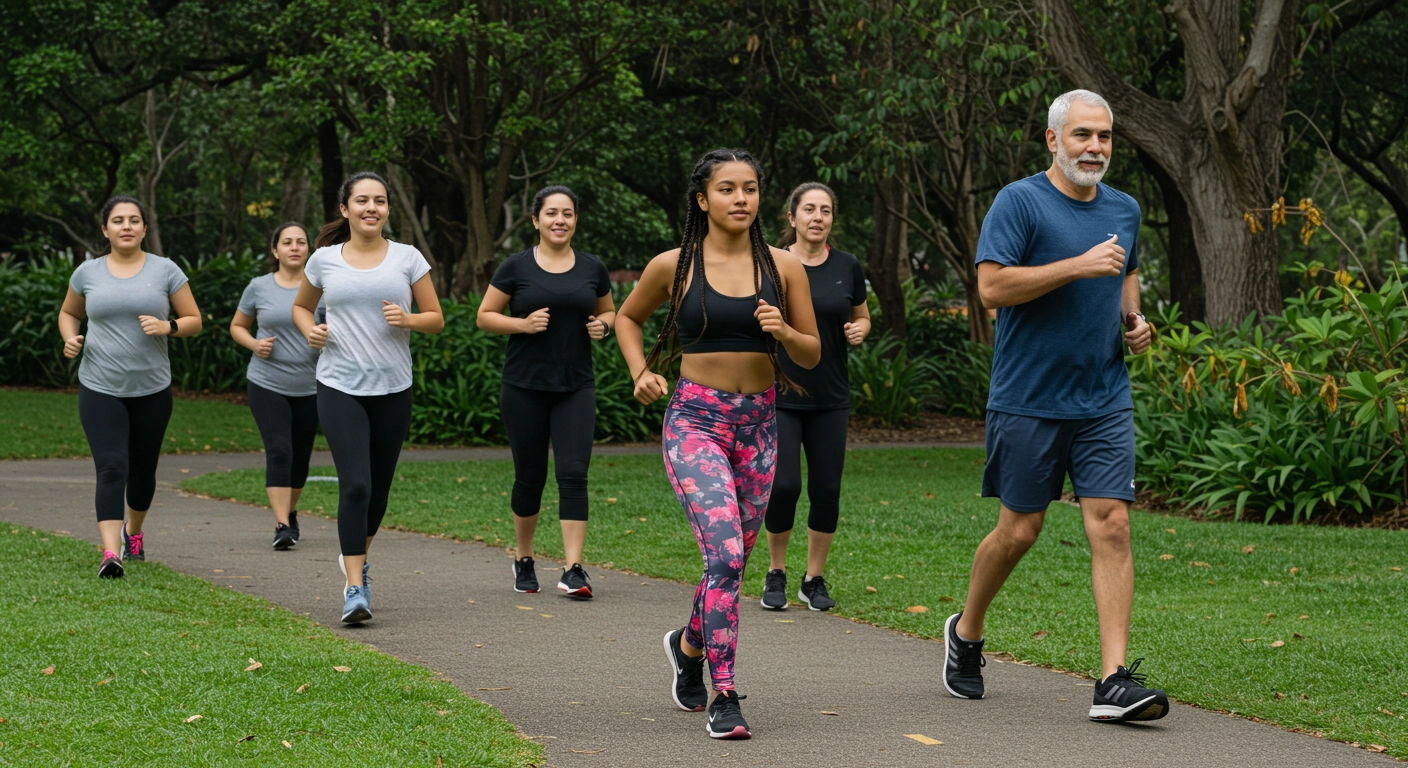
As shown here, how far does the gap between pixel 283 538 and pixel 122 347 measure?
1768 millimetres

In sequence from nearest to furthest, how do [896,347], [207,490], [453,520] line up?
[453,520]
[207,490]
[896,347]

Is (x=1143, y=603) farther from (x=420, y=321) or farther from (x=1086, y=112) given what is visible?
(x=420, y=321)

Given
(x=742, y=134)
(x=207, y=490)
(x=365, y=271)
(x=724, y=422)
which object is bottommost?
(x=207, y=490)

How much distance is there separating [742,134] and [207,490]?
1385 cm

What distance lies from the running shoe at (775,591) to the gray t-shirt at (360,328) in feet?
6.76

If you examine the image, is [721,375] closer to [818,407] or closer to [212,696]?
[212,696]

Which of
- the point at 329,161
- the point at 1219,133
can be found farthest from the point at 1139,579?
the point at 329,161

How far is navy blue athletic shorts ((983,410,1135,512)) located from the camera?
4953 millimetres

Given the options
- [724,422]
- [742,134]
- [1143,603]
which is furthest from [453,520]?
[742,134]

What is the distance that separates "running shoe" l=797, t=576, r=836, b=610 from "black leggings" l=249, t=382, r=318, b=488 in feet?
11.6

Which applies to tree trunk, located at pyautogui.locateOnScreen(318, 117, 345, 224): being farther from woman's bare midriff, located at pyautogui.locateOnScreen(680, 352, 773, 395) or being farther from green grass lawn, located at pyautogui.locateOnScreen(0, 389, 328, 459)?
woman's bare midriff, located at pyautogui.locateOnScreen(680, 352, 773, 395)

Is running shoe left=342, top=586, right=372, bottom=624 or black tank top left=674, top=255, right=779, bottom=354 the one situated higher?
black tank top left=674, top=255, right=779, bottom=354

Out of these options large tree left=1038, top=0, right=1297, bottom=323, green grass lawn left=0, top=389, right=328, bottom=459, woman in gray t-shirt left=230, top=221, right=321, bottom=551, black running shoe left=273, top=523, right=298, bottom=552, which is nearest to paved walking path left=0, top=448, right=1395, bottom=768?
black running shoe left=273, top=523, right=298, bottom=552

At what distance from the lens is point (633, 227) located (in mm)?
36938
